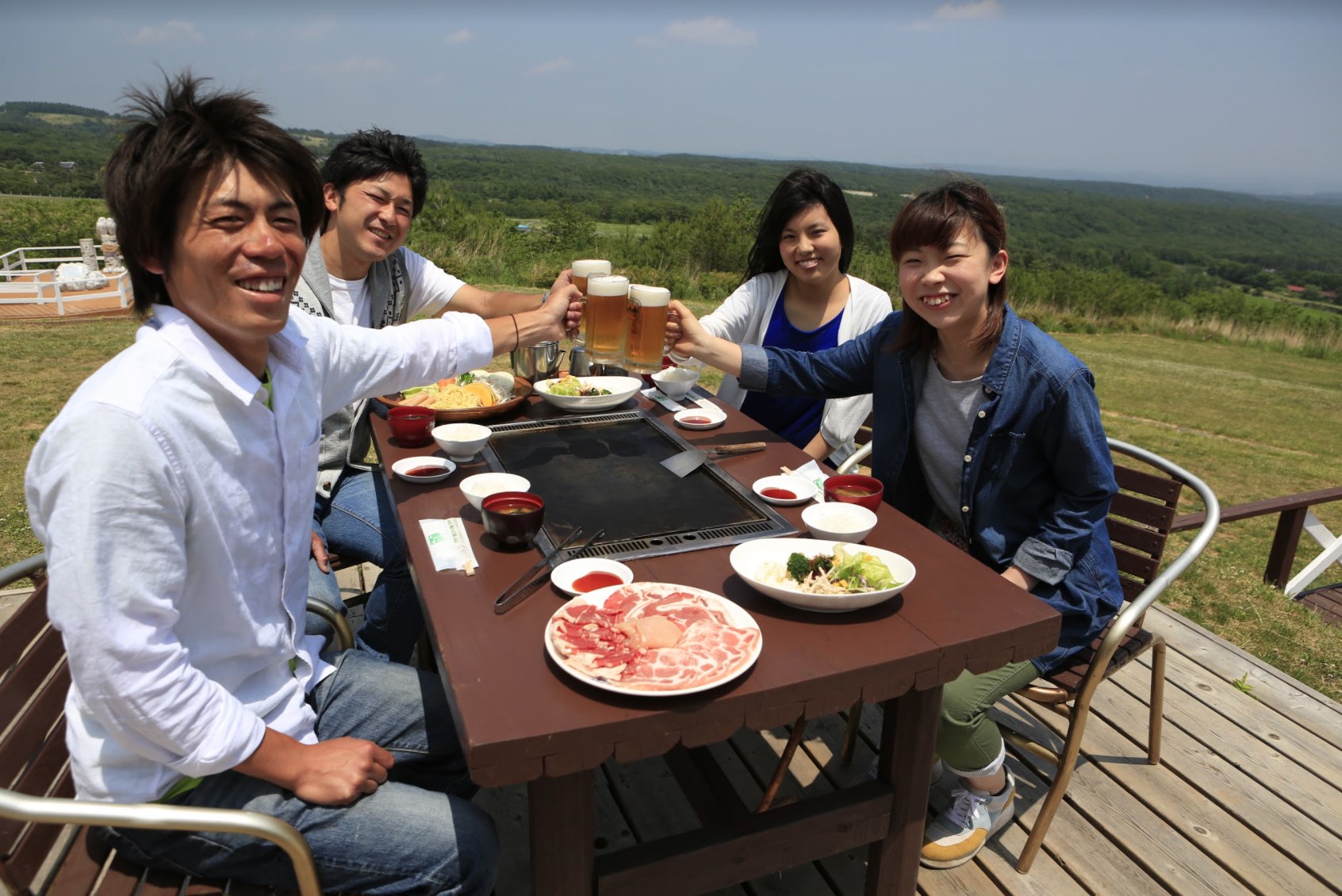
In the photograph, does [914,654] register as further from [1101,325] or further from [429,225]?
[429,225]

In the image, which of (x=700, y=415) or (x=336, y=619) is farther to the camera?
(x=700, y=415)

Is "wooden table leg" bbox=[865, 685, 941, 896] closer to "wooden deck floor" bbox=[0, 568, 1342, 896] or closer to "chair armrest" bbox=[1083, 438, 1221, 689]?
"wooden deck floor" bbox=[0, 568, 1342, 896]

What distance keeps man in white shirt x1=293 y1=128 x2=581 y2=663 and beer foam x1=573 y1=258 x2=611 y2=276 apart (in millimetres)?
59

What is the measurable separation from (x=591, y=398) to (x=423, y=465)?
31.9 inches

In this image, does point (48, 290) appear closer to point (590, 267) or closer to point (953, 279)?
point (590, 267)

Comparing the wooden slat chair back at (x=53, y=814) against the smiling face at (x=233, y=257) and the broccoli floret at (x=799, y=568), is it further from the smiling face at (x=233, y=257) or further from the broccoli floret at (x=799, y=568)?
the broccoli floret at (x=799, y=568)

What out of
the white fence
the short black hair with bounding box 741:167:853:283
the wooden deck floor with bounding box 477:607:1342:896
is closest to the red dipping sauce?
the wooden deck floor with bounding box 477:607:1342:896

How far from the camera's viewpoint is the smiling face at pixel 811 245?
3.56 metres

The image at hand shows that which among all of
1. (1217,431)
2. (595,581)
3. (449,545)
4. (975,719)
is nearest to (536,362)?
(449,545)

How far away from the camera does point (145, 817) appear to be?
131 centimetres

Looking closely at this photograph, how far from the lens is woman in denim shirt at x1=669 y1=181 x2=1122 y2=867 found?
2.29 metres

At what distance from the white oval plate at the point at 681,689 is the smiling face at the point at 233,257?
0.83 meters

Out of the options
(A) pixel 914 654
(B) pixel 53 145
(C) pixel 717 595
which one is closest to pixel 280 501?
(C) pixel 717 595

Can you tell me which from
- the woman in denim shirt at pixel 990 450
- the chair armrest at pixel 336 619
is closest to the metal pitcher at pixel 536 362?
the chair armrest at pixel 336 619
